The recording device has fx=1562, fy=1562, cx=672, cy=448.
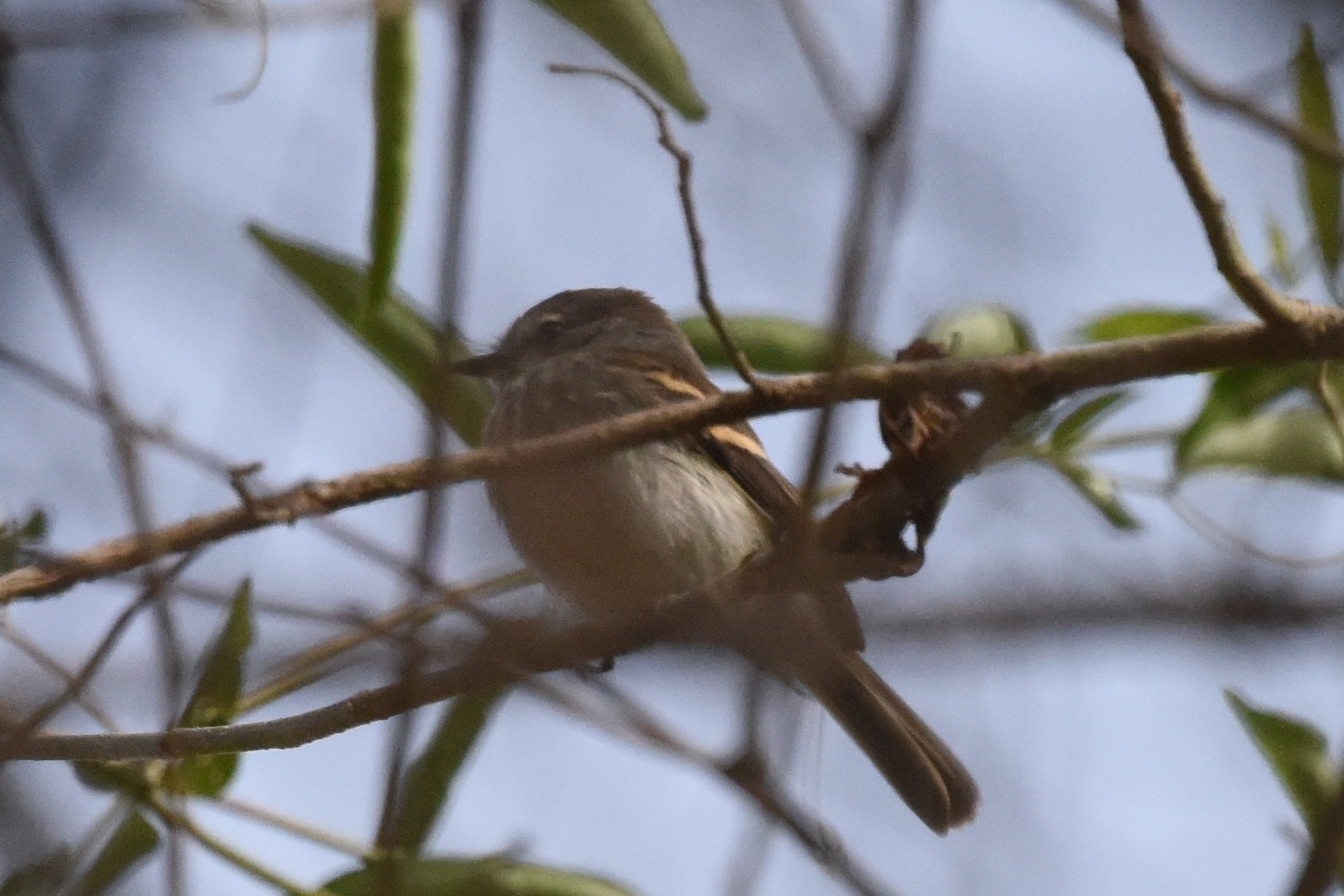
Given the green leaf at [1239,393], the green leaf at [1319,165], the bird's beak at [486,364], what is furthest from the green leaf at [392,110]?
the bird's beak at [486,364]

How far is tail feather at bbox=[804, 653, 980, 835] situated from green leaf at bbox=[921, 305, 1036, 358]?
1008 millimetres

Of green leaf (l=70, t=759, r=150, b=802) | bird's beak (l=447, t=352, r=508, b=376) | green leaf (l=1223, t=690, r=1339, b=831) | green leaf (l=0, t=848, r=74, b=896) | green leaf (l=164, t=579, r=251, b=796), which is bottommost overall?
green leaf (l=0, t=848, r=74, b=896)

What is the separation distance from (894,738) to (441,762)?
1.61 metres

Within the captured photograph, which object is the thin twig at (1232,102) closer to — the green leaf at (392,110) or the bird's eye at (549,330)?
the green leaf at (392,110)

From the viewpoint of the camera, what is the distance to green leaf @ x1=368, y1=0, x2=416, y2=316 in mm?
2645

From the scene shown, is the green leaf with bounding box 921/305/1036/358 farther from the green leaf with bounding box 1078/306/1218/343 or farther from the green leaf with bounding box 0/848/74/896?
the green leaf with bounding box 0/848/74/896

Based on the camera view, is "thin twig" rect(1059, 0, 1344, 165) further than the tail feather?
No

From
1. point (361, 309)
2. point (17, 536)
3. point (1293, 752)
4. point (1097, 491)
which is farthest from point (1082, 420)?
point (17, 536)

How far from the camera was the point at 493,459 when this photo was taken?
2559 mm

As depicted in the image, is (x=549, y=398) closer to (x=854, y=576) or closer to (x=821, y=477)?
(x=854, y=576)

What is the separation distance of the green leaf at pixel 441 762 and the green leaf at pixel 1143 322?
5.28ft

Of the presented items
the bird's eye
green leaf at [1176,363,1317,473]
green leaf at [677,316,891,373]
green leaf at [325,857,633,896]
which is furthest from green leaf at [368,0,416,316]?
the bird's eye

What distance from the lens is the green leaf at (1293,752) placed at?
267 centimetres

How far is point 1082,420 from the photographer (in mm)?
3488
